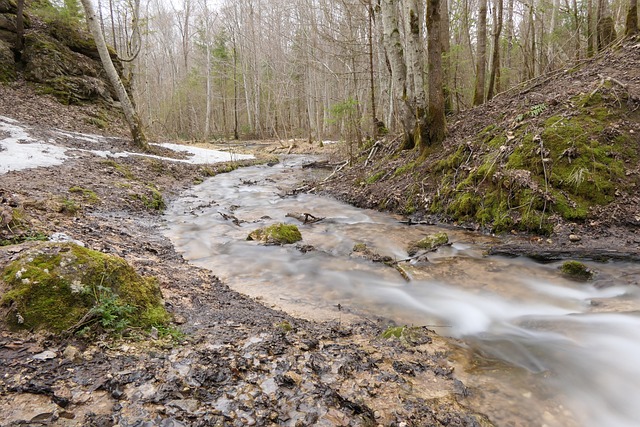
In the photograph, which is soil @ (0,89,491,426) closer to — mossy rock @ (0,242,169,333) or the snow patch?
mossy rock @ (0,242,169,333)

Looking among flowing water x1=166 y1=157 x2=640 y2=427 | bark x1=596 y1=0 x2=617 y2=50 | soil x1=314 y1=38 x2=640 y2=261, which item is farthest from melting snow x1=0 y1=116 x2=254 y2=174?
bark x1=596 y1=0 x2=617 y2=50

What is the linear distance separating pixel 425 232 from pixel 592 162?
2851 millimetres

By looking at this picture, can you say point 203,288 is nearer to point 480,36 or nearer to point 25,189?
point 25,189

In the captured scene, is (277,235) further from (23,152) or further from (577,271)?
(23,152)

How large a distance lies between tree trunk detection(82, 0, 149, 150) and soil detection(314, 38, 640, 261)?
7.53 meters

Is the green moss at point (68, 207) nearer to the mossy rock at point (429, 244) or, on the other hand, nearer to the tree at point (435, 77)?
the mossy rock at point (429, 244)

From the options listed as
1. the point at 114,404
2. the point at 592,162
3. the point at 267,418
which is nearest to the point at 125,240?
the point at 114,404

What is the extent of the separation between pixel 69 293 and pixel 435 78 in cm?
805

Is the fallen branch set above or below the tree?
below

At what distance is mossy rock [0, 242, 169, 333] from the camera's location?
95.4 inches

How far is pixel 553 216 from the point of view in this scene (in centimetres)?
563

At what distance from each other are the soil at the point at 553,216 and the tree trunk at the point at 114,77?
7.53m

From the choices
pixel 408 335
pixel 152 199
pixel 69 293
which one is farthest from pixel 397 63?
pixel 69 293

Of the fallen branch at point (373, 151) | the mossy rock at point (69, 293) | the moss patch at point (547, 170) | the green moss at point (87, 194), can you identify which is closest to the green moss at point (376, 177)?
the fallen branch at point (373, 151)
